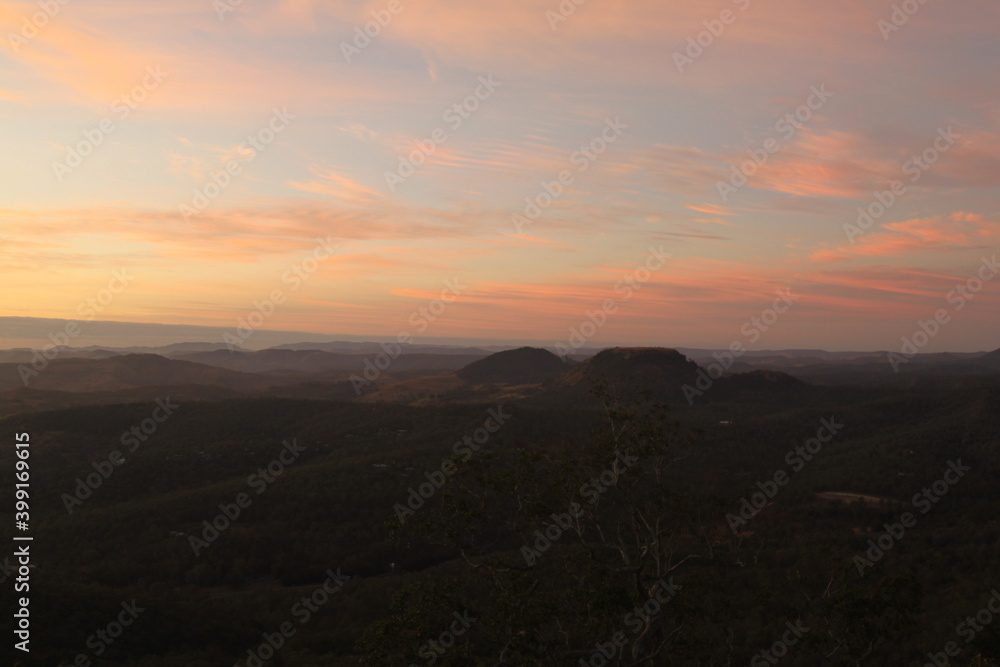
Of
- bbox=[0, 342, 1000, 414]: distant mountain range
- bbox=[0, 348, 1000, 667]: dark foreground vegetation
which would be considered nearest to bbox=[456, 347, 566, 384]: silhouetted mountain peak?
bbox=[0, 342, 1000, 414]: distant mountain range

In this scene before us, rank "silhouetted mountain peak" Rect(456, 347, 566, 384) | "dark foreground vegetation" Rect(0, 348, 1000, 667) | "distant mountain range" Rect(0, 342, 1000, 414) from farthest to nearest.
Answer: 1. "silhouetted mountain peak" Rect(456, 347, 566, 384)
2. "distant mountain range" Rect(0, 342, 1000, 414)
3. "dark foreground vegetation" Rect(0, 348, 1000, 667)


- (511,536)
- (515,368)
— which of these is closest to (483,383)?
(515,368)

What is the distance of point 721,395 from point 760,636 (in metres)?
93.4

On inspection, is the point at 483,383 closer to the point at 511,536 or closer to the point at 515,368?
the point at 515,368

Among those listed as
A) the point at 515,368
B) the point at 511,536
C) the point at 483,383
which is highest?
the point at 511,536

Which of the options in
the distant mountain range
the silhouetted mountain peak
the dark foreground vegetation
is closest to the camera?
the dark foreground vegetation

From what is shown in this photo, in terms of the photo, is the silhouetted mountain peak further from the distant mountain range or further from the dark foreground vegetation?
the dark foreground vegetation

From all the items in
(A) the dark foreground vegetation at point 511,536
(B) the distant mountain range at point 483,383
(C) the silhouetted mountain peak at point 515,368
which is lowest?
(C) the silhouetted mountain peak at point 515,368

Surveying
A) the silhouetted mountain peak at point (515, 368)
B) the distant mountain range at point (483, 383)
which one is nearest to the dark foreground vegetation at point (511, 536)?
the distant mountain range at point (483, 383)

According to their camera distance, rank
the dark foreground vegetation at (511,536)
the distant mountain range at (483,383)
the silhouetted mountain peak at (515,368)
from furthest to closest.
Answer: the silhouetted mountain peak at (515,368) → the distant mountain range at (483,383) → the dark foreground vegetation at (511,536)

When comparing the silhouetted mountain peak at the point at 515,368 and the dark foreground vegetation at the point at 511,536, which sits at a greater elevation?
the dark foreground vegetation at the point at 511,536

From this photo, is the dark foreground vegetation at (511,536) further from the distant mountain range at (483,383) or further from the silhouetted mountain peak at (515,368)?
the silhouetted mountain peak at (515,368)

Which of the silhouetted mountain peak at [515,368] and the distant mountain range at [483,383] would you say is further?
the silhouetted mountain peak at [515,368]

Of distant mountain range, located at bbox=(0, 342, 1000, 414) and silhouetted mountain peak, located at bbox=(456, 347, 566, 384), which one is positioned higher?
distant mountain range, located at bbox=(0, 342, 1000, 414)
